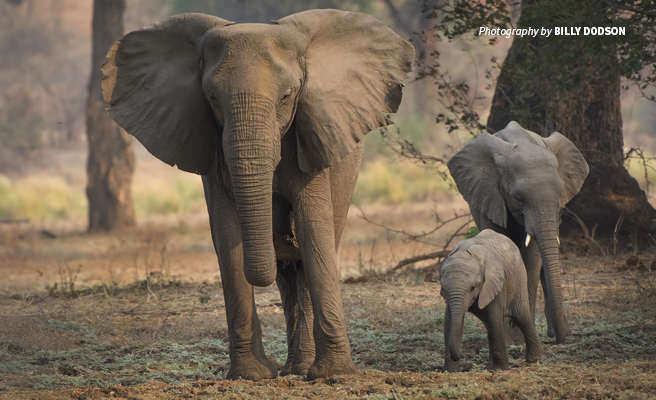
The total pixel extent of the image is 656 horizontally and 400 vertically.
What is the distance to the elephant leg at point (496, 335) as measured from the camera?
609cm

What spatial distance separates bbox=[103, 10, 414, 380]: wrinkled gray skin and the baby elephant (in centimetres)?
74

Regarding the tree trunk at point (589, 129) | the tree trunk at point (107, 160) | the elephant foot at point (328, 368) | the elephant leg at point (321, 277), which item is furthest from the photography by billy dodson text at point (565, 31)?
the tree trunk at point (107, 160)

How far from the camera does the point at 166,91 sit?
5.53m

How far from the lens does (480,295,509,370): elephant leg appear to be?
6.09m

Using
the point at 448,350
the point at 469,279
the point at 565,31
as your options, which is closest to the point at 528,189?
the point at 469,279

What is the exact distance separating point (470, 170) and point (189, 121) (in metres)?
3.02

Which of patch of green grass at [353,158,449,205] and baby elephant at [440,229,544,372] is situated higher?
patch of green grass at [353,158,449,205]

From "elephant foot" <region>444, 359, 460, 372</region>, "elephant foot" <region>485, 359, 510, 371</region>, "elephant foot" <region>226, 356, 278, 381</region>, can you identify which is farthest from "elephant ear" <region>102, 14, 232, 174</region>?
Result: "elephant foot" <region>485, 359, 510, 371</region>

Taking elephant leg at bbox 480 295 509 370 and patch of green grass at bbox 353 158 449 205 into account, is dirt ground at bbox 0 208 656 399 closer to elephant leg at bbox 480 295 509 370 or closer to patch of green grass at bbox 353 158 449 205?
elephant leg at bbox 480 295 509 370

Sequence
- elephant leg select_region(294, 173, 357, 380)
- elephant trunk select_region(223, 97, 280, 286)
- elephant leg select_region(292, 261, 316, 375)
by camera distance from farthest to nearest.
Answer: elephant leg select_region(292, 261, 316, 375)
elephant leg select_region(294, 173, 357, 380)
elephant trunk select_region(223, 97, 280, 286)

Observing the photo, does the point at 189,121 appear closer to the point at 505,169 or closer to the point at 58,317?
the point at 505,169

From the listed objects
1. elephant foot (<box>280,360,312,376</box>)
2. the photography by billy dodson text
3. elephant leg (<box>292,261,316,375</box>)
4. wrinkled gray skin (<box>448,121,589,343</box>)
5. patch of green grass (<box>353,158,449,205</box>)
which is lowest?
elephant foot (<box>280,360,312,376</box>)

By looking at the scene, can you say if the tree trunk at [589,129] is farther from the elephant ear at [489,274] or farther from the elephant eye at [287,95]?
the elephant eye at [287,95]

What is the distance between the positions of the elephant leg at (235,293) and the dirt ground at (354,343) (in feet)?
0.60
